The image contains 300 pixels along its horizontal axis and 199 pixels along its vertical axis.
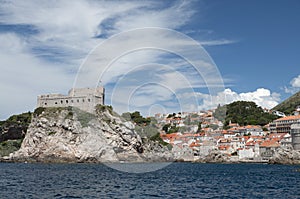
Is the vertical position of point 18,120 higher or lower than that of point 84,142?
higher

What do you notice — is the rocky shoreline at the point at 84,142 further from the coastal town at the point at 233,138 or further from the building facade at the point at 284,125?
the building facade at the point at 284,125

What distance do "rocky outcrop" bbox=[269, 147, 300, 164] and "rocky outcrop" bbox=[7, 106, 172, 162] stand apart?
28.3m

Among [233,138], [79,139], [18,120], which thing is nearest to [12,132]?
[18,120]

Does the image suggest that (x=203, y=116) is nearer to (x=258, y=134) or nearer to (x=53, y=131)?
(x=258, y=134)

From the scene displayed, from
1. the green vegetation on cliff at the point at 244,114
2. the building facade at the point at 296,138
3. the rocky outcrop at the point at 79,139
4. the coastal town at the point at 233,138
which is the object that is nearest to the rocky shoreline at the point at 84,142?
the rocky outcrop at the point at 79,139

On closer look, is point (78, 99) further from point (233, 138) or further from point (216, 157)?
point (233, 138)

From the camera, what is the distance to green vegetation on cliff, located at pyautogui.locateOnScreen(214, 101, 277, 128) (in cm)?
13510

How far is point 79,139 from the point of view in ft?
254

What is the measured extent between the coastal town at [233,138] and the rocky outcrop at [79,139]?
20354mm

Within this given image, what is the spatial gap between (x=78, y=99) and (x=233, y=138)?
153 feet

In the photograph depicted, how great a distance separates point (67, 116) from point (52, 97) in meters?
10.5

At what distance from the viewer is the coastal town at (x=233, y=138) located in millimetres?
89688

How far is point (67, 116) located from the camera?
272 ft

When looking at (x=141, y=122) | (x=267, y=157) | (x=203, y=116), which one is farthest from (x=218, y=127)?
(x=267, y=157)
